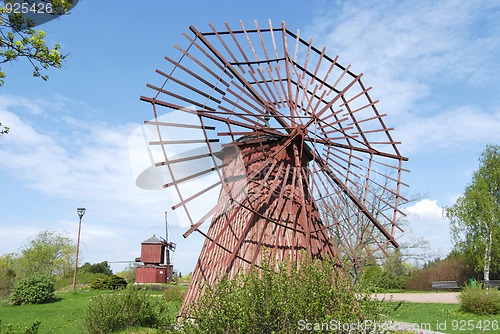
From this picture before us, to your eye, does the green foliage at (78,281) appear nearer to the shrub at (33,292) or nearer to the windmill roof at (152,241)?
the windmill roof at (152,241)

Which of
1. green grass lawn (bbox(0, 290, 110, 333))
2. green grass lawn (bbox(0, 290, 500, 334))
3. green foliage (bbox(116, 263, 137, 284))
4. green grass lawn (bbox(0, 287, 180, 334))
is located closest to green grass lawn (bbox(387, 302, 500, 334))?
green grass lawn (bbox(0, 290, 500, 334))

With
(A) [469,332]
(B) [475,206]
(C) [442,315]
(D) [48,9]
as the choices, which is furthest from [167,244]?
(D) [48,9]

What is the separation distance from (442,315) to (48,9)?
14.4m

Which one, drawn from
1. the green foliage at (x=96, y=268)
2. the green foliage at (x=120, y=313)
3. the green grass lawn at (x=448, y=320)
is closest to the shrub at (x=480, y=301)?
the green grass lawn at (x=448, y=320)

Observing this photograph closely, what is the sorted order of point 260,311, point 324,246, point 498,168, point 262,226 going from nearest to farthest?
point 260,311 < point 262,226 < point 324,246 < point 498,168

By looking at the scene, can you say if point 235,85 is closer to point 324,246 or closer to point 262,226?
point 262,226

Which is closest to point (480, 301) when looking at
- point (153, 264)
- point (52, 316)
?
point (52, 316)

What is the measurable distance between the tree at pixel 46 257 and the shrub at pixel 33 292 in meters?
18.1

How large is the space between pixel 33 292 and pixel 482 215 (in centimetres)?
2864

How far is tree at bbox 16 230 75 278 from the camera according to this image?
3988 cm

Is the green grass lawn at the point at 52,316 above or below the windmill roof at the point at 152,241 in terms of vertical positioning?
below

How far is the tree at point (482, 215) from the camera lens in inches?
1178

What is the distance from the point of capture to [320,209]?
895 cm

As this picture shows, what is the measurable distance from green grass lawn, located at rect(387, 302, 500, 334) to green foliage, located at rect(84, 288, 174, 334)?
572 centimetres
